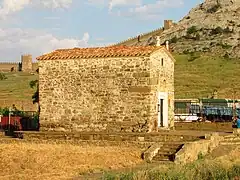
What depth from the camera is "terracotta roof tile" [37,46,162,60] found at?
80.5 ft

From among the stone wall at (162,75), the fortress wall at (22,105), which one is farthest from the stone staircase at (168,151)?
the fortress wall at (22,105)

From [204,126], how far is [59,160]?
13.7m

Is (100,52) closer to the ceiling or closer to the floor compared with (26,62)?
closer to the floor

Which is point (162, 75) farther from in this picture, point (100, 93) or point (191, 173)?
point (191, 173)

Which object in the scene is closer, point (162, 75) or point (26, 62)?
point (162, 75)

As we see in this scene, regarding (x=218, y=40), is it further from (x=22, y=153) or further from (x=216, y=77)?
(x=22, y=153)

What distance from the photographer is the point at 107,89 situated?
24734 millimetres

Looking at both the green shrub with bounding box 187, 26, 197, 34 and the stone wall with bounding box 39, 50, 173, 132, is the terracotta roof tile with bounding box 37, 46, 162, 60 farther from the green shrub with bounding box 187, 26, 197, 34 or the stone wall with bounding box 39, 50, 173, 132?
the green shrub with bounding box 187, 26, 197, 34

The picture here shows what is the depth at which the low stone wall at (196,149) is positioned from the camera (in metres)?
19.4

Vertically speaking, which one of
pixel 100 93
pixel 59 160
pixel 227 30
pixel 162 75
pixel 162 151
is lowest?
pixel 59 160

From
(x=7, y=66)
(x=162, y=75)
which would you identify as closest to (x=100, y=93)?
(x=162, y=75)

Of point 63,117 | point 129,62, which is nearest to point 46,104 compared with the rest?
point 63,117

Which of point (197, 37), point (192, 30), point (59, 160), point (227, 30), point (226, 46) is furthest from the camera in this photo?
point (192, 30)

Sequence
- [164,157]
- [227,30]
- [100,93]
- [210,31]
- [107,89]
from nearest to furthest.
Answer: [164,157], [107,89], [100,93], [227,30], [210,31]
